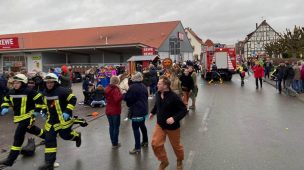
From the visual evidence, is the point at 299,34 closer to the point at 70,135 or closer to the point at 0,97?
the point at 0,97

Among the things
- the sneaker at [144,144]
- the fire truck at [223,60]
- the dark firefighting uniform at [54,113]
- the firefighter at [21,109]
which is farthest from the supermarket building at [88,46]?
the dark firefighting uniform at [54,113]

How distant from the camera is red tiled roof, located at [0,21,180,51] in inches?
1786

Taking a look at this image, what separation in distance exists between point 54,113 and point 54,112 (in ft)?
0.06

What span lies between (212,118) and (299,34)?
1578 inches

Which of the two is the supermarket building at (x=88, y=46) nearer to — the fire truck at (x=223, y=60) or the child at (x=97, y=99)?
the fire truck at (x=223, y=60)

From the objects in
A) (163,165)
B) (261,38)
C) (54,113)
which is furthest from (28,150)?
(261,38)

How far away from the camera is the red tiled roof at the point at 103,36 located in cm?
4537

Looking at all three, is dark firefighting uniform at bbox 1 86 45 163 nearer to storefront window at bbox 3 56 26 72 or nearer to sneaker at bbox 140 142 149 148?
sneaker at bbox 140 142 149 148

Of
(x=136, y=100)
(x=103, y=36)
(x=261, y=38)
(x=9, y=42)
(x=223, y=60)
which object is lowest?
(x=136, y=100)

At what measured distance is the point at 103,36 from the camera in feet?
158

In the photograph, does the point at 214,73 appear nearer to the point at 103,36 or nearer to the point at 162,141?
the point at 162,141

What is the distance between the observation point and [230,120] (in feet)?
35.0

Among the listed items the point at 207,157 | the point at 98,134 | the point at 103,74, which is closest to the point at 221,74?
the point at 103,74

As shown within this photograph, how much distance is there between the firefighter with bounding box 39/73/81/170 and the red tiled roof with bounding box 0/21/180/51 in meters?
36.4
